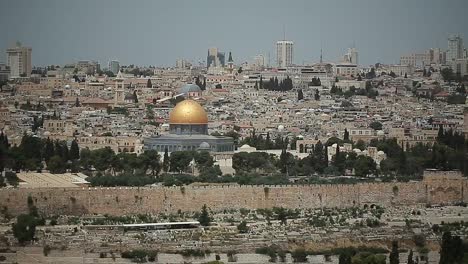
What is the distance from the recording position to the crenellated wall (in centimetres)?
3131

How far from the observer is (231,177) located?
116 feet

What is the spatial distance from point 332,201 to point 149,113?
2326 cm

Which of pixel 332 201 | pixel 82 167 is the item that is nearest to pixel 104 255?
pixel 332 201

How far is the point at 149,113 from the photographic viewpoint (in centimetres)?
5659

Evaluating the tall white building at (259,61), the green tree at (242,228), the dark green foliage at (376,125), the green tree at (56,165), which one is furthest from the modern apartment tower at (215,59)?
the green tree at (242,228)

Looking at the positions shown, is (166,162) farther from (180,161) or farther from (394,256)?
(394,256)

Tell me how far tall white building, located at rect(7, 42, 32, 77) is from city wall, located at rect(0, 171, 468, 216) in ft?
98.5

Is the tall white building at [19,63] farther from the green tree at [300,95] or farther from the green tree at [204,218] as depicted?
the green tree at [204,218]

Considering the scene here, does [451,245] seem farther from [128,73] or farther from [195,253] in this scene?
[128,73]

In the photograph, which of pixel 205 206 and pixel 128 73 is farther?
pixel 128 73

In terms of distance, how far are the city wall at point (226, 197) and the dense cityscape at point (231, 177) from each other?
3 centimetres

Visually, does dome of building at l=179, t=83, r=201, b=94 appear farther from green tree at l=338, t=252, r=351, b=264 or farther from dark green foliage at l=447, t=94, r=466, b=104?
green tree at l=338, t=252, r=351, b=264

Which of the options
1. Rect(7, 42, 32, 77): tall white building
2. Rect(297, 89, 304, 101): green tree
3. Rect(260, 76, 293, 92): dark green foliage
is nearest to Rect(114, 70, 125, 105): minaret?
Rect(7, 42, 32, 77): tall white building

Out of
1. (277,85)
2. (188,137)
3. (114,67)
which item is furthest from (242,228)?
(114,67)
